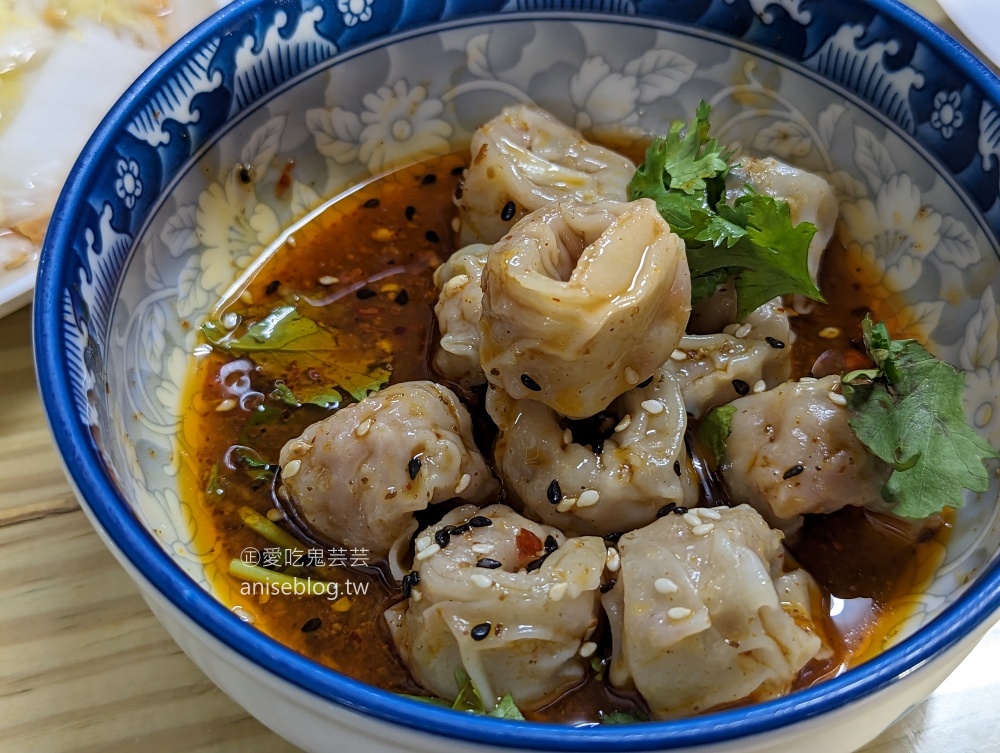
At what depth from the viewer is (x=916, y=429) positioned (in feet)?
6.35

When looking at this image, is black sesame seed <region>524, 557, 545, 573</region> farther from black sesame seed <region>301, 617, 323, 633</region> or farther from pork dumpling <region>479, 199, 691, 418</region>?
black sesame seed <region>301, 617, 323, 633</region>

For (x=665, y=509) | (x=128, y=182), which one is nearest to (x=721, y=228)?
(x=665, y=509)

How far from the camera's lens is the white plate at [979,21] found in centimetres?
328

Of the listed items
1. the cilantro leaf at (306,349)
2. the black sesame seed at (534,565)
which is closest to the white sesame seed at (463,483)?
the black sesame seed at (534,565)

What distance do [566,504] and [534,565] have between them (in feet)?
0.52

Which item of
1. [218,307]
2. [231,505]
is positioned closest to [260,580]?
[231,505]

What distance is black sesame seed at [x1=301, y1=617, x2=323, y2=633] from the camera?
Result: 6.72 feet

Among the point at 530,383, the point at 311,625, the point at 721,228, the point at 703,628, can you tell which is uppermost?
the point at 721,228

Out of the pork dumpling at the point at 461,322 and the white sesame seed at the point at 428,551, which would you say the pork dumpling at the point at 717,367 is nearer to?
the pork dumpling at the point at 461,322

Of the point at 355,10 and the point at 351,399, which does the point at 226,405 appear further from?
the point at 355,10

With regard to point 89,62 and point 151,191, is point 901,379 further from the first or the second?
point 89,62

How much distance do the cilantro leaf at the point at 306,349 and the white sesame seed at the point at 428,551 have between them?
0.61 m

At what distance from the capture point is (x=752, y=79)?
283 centimetres

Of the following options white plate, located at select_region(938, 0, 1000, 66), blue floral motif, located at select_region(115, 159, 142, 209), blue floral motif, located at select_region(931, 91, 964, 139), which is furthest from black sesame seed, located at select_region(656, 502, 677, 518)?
white plate, located at select_region(938, 0, 1000, 66)
